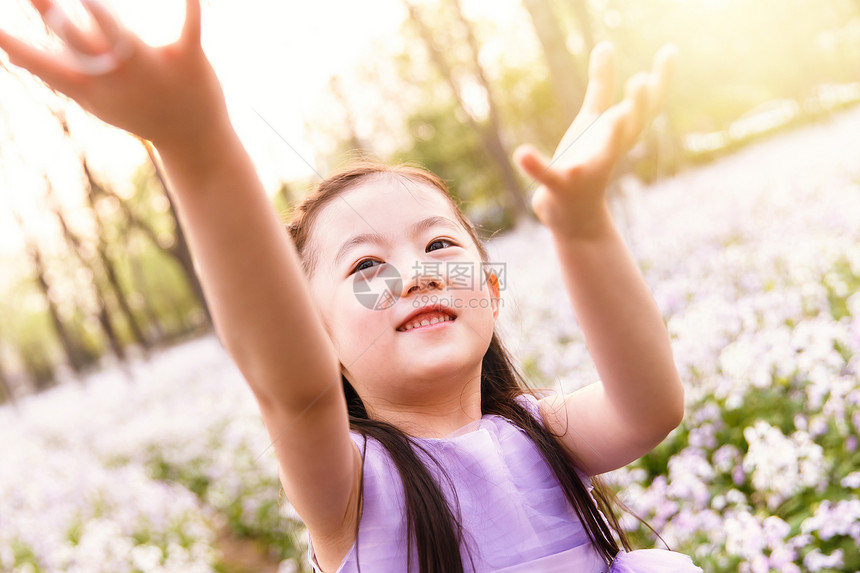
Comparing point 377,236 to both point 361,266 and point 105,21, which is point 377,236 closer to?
point 361,266

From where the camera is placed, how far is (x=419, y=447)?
4.36 ft

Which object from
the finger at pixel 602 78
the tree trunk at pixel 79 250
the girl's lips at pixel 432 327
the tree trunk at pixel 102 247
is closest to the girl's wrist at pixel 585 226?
the finger at pixel 602 78

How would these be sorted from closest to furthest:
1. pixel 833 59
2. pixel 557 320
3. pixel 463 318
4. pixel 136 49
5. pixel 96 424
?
pixel 136 49
pixel 463 318
pixel 557 320
pixel 96 424
pixel 833 59

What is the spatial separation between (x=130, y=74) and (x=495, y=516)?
989mm

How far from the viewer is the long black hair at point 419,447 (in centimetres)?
123

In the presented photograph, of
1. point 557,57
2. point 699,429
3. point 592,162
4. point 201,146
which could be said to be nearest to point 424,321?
point 592,162

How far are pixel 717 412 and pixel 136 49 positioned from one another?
10.6 feet

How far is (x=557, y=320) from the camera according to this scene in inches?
247

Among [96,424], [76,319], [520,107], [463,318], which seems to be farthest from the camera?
[76,319]

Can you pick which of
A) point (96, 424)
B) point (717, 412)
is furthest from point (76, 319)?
point (717, 412)

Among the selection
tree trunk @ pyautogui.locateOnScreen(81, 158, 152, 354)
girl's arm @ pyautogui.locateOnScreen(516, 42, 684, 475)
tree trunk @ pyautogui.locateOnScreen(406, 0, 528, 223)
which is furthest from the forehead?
tree trunk @ pyautogui.locateOnScreen(81, 158, 152, 354)

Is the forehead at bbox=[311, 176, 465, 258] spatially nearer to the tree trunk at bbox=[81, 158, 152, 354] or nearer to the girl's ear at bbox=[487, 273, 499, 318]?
the girl's ear at bbox=[487, 273, 499, 318]

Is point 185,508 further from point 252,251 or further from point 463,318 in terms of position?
point 252,251

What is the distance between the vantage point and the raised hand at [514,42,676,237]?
893 mm
